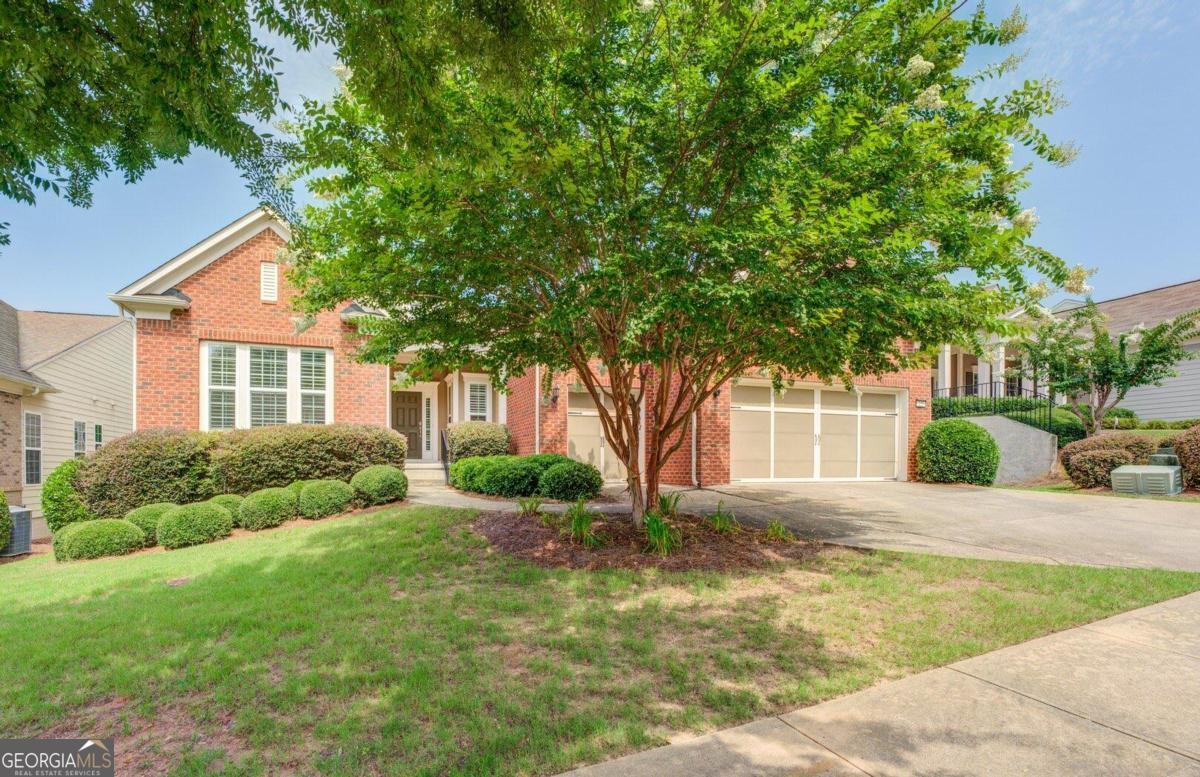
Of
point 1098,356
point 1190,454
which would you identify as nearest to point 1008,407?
point 1098,356

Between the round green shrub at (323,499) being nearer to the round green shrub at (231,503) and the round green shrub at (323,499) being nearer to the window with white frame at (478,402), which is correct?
the round green shrub at (231,503)

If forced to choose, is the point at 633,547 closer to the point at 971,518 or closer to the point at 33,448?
the point at 971,518

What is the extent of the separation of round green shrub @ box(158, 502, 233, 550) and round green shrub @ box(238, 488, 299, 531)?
263 mm

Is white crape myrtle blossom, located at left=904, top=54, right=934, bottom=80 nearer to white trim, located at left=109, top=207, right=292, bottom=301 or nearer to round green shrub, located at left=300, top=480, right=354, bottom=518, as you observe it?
round green shrub, located at left=300, top=480, right=354, bottom=518

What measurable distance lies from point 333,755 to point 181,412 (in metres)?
12.2

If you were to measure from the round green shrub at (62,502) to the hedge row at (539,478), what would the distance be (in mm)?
6545

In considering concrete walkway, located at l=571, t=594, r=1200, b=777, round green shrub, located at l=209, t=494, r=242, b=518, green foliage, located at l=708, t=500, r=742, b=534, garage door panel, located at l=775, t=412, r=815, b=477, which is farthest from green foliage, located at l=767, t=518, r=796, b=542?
round green shrub, located at l=209, t=494, r=242, b=518

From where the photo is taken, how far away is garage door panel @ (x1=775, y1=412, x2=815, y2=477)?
14.4 m

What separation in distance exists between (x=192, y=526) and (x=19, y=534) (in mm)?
3661

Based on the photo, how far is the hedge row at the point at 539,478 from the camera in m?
10.8

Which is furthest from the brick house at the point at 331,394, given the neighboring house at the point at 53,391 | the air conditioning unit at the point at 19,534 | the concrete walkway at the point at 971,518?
the neighboring house at the point at 53,391

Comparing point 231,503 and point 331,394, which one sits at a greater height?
point 331,394

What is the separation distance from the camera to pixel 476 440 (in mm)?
14359

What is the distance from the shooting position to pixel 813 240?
508 cm
